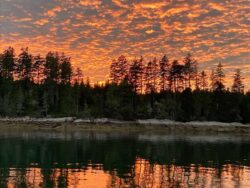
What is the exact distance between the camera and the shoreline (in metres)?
119

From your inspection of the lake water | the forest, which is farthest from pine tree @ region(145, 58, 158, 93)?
the lake water

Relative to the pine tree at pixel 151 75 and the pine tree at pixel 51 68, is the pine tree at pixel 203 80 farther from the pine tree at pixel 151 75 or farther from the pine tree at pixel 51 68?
the pine tree at pixel 51 68

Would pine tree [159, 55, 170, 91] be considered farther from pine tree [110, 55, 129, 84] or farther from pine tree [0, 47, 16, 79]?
pine tree [0, 47, 16, 79]

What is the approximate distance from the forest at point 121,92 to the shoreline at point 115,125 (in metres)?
4.42

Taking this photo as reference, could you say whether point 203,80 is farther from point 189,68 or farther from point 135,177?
point 135,177

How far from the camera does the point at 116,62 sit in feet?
514

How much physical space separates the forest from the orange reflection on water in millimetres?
88646

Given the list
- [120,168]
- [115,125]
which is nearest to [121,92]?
[115,125]

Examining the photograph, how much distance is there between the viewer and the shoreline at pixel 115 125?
11912 centimetres

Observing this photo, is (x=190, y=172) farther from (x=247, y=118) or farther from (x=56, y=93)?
(x=56, y=93)

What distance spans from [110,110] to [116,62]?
30.8 meters

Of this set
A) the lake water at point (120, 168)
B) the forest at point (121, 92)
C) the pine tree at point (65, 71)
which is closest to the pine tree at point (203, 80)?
the forest at point (121, 92)

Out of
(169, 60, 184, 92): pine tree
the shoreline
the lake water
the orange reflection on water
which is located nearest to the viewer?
the orange reflection on water

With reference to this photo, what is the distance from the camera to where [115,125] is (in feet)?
404
